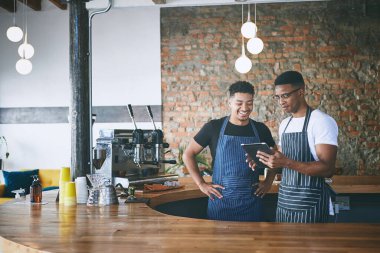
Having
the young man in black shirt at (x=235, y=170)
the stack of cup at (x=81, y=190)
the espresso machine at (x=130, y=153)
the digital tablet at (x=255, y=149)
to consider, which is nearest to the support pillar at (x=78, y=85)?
the espresso machine at (x=130, y=153)

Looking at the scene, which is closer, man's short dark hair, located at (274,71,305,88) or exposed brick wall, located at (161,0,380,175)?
man's short dark hair, located at (274,71,305,88)

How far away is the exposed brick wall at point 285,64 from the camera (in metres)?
7.87

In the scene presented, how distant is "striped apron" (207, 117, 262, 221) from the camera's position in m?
3.55

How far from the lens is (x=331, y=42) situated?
7934 mm

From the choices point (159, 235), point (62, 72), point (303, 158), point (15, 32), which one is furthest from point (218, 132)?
point (62, 72)

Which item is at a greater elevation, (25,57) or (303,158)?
(25,57)

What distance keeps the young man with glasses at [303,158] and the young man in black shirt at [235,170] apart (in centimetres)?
29

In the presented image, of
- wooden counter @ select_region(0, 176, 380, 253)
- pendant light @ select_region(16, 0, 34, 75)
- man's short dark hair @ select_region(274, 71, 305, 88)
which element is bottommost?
wooden counter @ select_region(0, 176, 380, 253)

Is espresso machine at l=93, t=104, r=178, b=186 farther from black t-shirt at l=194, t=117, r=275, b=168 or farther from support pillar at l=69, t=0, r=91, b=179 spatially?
black t-shirt at l=194, t=117, r=275, b=168

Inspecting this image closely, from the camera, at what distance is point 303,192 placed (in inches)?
125

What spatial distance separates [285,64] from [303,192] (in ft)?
16.8

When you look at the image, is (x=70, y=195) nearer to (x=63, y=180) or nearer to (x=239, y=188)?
(x=63, y=180)

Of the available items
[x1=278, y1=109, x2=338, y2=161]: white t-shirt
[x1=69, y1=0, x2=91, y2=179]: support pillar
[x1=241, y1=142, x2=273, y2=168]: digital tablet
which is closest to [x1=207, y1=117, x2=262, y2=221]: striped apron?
[x1=241, y1=142, x2=273, y2=168]: digital tablet

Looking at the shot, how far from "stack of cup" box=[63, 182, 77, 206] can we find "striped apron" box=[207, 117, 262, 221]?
97 cm
